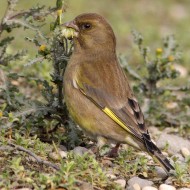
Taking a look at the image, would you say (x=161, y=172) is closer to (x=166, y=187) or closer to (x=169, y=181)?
(x=169, y=181)

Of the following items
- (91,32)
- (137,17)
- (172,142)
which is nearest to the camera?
(91,32)

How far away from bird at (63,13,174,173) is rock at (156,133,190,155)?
86 centimetres

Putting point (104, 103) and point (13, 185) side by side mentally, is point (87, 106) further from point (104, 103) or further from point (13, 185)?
point (13, 185)

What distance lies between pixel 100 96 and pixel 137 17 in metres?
7.19

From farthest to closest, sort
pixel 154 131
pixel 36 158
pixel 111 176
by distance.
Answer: pixel 154 131, pixel 111 176, pixel 36 158

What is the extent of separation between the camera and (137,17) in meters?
13.3

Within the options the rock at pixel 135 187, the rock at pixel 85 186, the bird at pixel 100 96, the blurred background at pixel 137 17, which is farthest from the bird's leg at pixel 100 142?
the blurred background at pixel 137 17

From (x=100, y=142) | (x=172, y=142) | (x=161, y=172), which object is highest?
(x=100, y=142)

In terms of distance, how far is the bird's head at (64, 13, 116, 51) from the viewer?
22.3 feet

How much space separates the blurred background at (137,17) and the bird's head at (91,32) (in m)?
4.35

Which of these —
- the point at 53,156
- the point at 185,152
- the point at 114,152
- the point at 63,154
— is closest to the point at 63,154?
the point at 63,154

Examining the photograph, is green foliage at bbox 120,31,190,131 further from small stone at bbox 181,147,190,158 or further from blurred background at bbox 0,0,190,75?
blurred background at bbox 0,0,190,75

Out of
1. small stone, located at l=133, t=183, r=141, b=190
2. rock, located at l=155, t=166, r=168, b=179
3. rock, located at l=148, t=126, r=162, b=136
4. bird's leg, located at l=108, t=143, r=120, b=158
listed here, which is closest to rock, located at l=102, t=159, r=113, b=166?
bird's leg, located at l=108, t=143, r=120, b=158

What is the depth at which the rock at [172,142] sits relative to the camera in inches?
281
